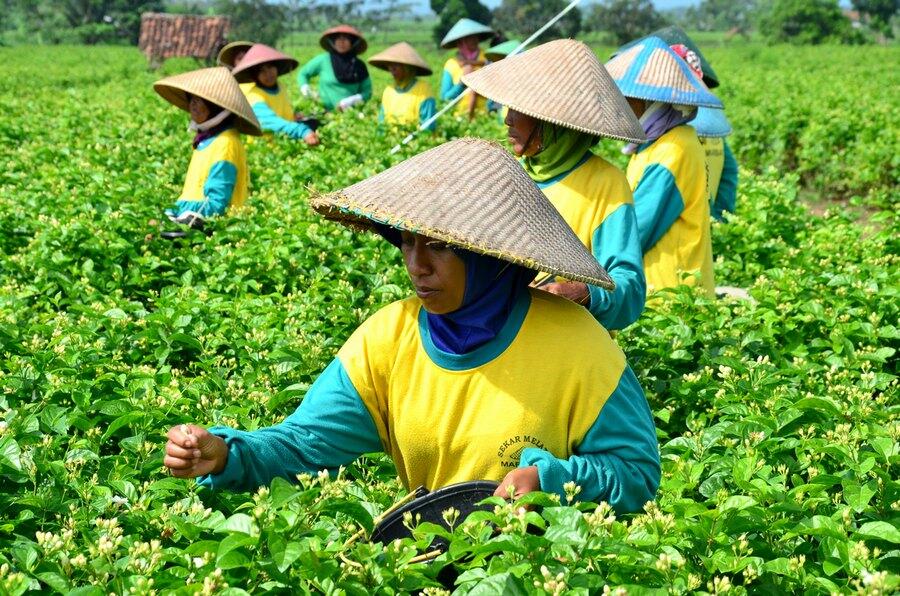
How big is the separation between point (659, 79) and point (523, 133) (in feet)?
3.89

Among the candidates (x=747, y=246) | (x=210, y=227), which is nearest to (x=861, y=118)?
(x=747, y=246)

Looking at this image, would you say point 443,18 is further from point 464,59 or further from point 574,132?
point 574,132

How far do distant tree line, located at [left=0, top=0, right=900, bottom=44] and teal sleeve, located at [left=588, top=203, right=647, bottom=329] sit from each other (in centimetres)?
4073

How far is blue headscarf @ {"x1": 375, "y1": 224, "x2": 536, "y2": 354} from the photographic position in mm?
2330

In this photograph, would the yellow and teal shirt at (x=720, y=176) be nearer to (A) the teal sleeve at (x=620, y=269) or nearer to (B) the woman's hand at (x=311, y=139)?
(A) the teal sleeve at (x=620, y=269)

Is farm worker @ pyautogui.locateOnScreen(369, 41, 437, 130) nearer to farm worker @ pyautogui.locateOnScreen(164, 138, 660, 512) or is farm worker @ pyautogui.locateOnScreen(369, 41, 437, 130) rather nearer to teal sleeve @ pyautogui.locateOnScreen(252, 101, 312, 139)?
teal sleeve @ pyautogui.locateOnScreen(252, 101, 312, 139)

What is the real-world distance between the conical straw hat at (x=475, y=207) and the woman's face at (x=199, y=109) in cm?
394

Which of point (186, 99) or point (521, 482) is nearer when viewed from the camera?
point (521, 482)

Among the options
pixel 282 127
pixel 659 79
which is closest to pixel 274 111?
pixel 282 127

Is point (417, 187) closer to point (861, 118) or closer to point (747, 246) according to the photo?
point (747, 246)

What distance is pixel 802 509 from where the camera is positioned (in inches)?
93.8

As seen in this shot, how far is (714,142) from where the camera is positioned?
232 inches

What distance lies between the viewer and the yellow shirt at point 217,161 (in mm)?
6043

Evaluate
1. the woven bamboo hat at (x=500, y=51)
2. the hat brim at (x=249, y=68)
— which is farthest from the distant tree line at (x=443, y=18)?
the hat brim at (x=249, y=68)
